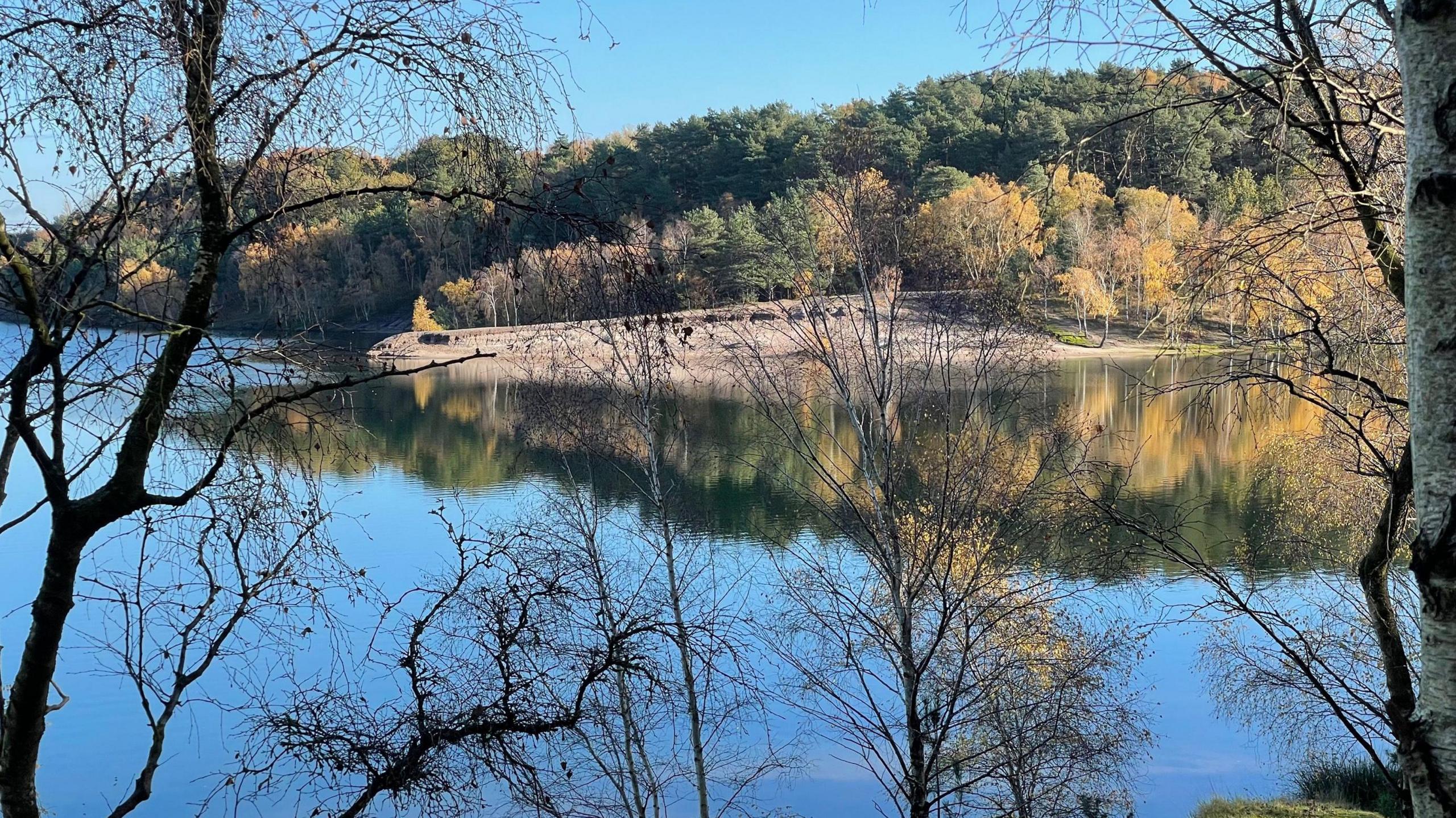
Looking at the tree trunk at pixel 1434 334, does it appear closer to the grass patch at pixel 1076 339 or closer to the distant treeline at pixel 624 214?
the distant treeline at pixel 624 214

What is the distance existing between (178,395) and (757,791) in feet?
32.8

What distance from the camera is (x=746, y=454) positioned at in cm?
1983

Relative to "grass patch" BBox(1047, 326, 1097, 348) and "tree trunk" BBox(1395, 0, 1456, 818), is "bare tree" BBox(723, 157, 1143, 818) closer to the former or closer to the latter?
"tree trunk" BBox(1395, 0, 1456, 818)

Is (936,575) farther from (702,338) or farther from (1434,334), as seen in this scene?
(702,338)

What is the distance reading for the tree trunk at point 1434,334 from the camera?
4.89 ft

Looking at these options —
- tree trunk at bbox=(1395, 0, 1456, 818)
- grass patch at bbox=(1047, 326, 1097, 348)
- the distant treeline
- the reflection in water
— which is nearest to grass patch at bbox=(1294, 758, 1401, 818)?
the reflection in water

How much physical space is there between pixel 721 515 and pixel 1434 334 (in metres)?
17.1

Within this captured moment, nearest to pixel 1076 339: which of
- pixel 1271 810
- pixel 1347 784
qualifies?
pixel 1347 784

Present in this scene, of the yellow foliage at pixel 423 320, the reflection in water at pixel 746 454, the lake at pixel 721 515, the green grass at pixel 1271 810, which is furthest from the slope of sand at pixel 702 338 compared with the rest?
the green grass at pixel 1271 810

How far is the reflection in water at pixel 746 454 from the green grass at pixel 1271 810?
104 inches

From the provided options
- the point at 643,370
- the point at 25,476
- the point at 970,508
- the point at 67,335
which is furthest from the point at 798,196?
the point at 25,476

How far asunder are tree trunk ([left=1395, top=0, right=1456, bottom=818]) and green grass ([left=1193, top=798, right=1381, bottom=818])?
28.3 ft

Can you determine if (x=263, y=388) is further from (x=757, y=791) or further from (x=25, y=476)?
(x=25, y=476)

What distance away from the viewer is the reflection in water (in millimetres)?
15234
